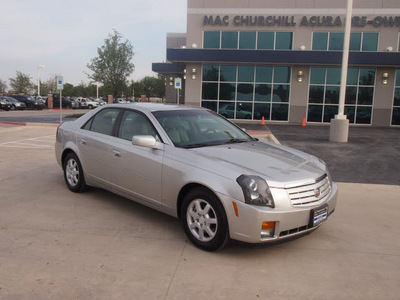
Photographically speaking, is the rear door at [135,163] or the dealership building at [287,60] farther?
the dealership building at [287,60]

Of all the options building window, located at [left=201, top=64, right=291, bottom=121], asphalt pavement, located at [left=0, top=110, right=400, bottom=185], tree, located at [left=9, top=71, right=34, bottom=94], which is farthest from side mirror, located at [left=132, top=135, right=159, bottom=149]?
tree, located at [left=9, top=71, right=34, bottom=94]

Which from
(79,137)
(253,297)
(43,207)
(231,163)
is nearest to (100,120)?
(79,137)

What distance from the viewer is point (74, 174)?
19.9 ft

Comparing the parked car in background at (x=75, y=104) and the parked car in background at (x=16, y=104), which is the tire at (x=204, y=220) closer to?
the parked car in background at (x=16, y=104)

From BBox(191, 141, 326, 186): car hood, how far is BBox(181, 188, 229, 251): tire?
1.09 ft

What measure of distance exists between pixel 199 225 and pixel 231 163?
0.77m

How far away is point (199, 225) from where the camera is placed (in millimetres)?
4047

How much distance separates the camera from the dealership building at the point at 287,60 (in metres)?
22.3

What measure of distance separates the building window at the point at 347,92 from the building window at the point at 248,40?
102 inches

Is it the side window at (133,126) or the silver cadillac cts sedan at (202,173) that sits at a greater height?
the side window at (133,126)

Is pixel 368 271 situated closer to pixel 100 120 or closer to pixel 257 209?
pixel 257 209

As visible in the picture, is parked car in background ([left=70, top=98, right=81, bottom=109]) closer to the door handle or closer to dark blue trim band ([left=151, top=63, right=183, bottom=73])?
dark blue trim band ([left=151, top=63, right=183, bottom=73])

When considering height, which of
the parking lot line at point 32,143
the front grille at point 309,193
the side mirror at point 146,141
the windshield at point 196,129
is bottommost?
the parking lot line at point 32,143

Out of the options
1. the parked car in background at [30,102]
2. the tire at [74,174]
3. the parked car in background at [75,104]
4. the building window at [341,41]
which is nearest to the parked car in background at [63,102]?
the parked car in background at [75,104]
